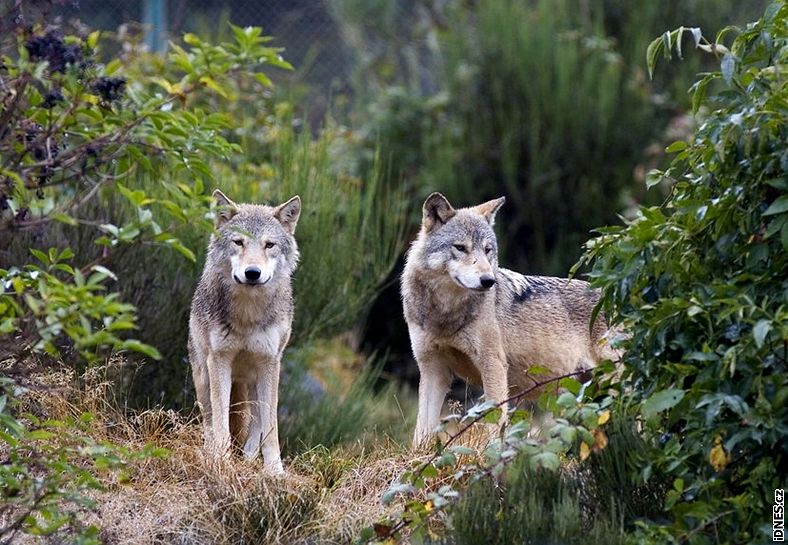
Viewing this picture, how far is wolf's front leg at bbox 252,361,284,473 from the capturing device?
628cm

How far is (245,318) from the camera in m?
6.29

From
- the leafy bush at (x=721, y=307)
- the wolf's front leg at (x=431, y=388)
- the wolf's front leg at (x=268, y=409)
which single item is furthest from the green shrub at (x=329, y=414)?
the leafy bush at (x=721, y=307)

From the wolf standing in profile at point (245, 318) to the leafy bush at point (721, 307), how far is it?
207cm

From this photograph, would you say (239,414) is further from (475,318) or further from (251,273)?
(475,318)

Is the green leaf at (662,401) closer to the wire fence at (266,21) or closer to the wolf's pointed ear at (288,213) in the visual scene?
the wolf's pointed ear at (288,213)

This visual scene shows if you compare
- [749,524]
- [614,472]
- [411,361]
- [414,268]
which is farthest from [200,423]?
[411,361]

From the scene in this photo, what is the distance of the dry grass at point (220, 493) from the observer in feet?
17.3

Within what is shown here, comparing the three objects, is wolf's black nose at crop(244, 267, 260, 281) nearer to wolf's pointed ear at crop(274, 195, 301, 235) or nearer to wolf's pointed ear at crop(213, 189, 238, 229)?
wolf's pointed ear at crop(213, 189, 238, 229)

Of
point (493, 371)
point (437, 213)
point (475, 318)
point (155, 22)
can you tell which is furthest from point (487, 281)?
point (155, 22)

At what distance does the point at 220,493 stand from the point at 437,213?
2311mm

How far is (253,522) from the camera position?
530cm

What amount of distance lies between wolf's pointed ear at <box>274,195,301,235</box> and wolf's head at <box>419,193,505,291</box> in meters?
0.77

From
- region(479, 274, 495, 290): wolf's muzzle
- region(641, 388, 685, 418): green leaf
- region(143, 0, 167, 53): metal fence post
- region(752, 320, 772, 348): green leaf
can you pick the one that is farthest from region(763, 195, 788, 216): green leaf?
region(143, 0, 167, 53): metal fence post

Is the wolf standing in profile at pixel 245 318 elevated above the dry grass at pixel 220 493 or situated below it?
above
